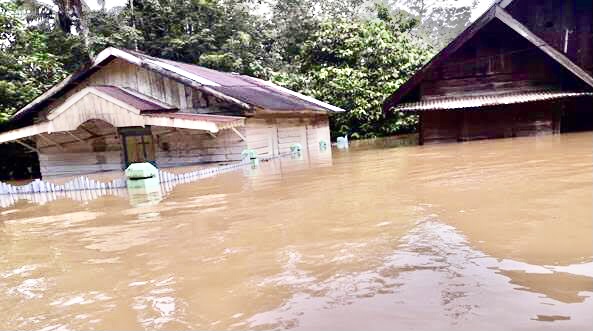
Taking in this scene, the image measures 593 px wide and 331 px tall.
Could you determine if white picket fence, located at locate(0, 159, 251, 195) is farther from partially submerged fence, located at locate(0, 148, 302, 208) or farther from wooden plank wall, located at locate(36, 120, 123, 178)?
wooden plank wall, located at locate(36, 120, 123, 178)

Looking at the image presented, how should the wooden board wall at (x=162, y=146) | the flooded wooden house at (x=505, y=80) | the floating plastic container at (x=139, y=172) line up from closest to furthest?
the floating plastic container at (x=139, y=172), the wooden board wall at (x=162, y=146), the flooded wooden house at (x=505, y=80)

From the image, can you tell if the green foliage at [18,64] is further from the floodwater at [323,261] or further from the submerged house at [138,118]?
the floodwater at [323,261]

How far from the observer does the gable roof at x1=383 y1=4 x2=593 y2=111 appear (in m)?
13.8

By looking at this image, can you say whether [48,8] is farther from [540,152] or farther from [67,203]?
[540,152]

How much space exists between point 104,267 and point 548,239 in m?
3.46

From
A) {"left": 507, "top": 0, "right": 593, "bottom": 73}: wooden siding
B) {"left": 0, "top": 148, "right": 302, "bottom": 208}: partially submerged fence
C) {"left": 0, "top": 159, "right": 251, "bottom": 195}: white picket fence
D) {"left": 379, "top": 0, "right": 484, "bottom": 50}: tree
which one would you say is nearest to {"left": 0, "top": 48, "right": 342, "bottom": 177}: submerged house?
{"left": 0, "top": 159, "right": 251, "bottom": 195}: white picket fence

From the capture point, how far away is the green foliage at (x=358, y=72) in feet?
79.7

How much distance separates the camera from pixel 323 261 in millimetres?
3203

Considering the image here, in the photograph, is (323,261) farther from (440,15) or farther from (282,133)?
(440,15)

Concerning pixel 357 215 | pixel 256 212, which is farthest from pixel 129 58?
pixel 357 215

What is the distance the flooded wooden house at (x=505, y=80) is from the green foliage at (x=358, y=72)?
7932 mm

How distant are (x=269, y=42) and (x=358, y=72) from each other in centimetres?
827

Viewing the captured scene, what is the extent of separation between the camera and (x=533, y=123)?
1514 centimetres

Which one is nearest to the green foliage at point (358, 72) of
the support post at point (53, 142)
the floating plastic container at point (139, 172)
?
the support post at point (53, 142)
